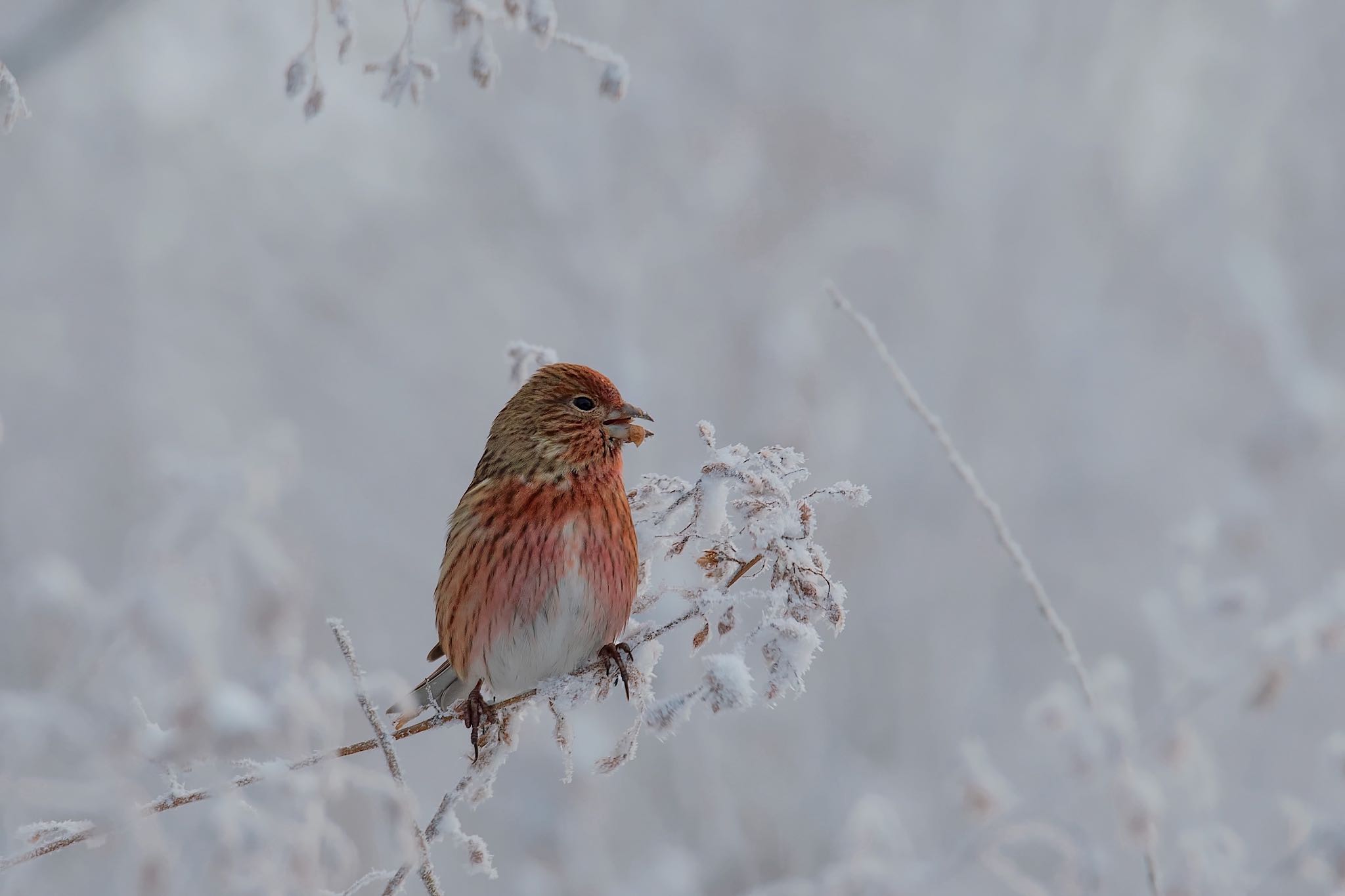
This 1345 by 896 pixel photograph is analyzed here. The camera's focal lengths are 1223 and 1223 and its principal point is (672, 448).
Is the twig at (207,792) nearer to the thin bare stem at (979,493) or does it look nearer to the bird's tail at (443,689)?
the thin bare stem at (979,493)

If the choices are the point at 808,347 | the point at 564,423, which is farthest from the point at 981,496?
the point at 808,347

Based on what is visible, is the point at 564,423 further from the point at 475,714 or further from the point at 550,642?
the point at 475,714

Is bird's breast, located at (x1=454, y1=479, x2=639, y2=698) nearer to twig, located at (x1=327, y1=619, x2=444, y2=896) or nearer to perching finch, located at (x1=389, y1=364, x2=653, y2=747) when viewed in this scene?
perching finch, located at (x1=389, y1=364, x2=653, y2=747)

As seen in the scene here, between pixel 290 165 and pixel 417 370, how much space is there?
221 centimetres

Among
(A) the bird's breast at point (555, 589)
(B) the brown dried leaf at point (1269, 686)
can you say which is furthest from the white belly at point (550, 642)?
(B) the brown dried leaf at point (1269, 686)

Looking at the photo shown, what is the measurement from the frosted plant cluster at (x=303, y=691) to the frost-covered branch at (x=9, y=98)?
2.49 feet

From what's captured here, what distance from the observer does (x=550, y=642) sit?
2783 mm

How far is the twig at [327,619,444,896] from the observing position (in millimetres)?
1699

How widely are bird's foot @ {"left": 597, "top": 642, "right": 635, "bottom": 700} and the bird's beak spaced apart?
1.61ft

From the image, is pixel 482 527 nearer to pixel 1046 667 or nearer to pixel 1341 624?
pixel 1341 624

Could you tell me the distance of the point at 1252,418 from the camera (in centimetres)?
870

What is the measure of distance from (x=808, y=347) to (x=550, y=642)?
146 inches

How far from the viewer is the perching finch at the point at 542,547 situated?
2.75 meters

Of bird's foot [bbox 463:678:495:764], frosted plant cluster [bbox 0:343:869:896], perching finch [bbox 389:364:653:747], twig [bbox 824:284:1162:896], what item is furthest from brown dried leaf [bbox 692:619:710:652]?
bird's foot [bbox 463:678:495:764]
